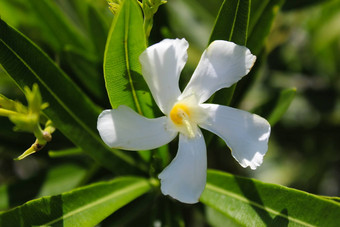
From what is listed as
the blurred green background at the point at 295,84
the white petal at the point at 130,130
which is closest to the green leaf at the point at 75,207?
the white petal at the point at 130,130

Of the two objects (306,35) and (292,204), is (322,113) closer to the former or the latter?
(306,35)

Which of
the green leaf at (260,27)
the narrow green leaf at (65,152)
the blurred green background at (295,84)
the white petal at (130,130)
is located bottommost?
the blurred green background at (295,84)

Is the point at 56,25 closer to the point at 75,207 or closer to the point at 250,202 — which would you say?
the point at 75,207

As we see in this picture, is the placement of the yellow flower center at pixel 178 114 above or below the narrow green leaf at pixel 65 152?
above

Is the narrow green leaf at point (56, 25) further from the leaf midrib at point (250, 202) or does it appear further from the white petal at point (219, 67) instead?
the leaf midrib at point (250, 202)

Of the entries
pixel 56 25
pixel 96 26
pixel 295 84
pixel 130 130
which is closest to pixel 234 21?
pixel 130 130
